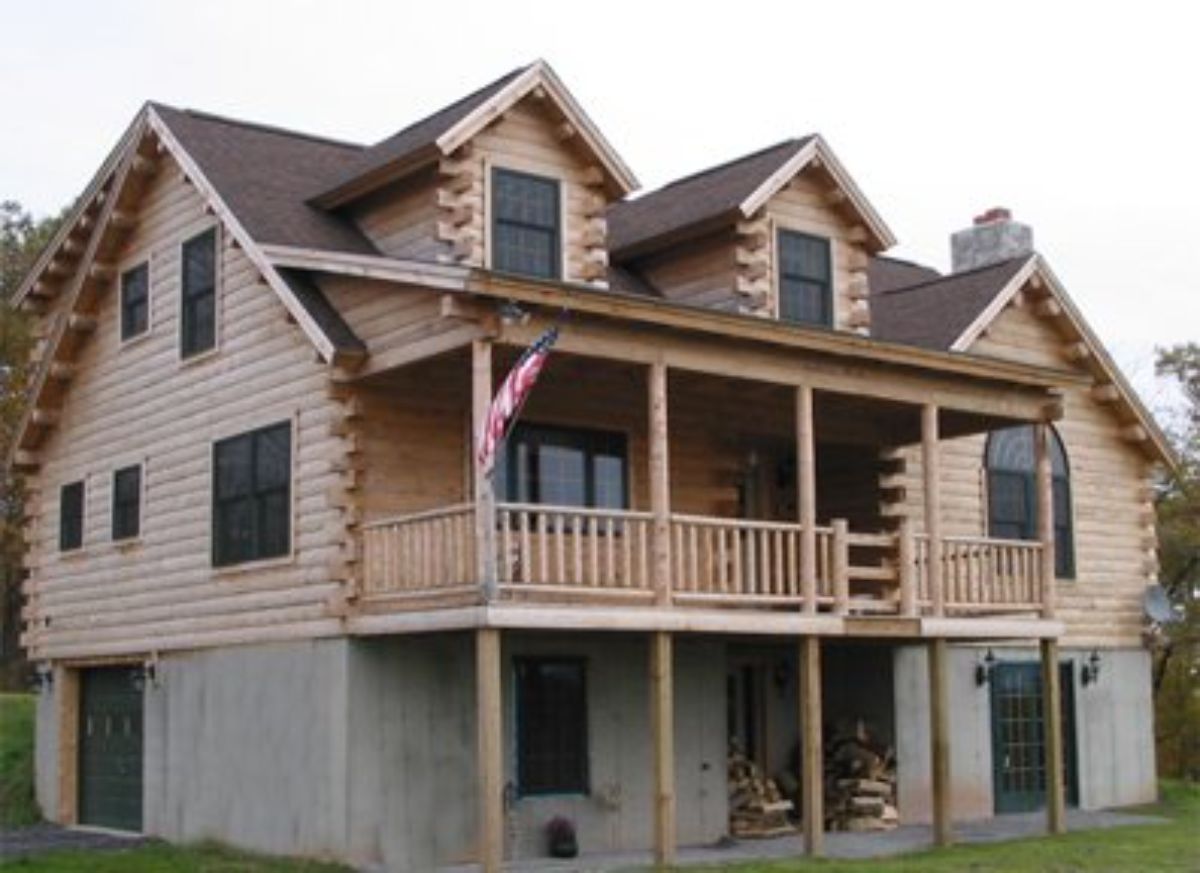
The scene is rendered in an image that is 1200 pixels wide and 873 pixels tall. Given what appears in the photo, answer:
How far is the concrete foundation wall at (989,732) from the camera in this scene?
25.0 m

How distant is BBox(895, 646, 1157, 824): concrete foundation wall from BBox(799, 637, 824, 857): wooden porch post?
16.8ft

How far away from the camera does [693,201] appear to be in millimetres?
24703

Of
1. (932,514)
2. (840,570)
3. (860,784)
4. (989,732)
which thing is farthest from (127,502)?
(989,732)

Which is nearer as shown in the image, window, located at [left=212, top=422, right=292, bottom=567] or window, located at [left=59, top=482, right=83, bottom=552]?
window, located at [left=212, top=422, right=292, bottom=567]

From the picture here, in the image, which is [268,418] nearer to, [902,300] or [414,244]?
[414,244]

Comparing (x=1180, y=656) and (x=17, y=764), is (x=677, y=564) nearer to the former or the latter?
(x=17, y=764)

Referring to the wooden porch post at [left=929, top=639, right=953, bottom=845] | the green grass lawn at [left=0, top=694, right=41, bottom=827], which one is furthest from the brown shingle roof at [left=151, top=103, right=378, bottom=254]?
the green grass lawn at [left=0, top=694, right=41, bottom=827]

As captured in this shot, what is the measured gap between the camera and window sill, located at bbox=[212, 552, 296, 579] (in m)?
20.6

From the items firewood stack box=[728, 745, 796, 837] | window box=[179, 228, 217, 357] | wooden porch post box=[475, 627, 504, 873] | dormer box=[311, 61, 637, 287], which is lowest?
firewood stack box=[728, 745, 796, 837]

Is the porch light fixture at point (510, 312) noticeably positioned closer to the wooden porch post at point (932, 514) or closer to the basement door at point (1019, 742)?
the wooden porch post at point (932, 514)

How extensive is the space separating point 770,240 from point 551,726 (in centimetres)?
716

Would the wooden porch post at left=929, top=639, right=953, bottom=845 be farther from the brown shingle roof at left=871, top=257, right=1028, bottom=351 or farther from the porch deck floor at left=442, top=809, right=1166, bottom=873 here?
the brown shingle roof at left=871, top=257, right=1028, bottom=351

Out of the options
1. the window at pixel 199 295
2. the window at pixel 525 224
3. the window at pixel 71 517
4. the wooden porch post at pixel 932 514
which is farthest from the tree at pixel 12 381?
the wooden porch post at pixel 932 514

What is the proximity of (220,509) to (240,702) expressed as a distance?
241cm
